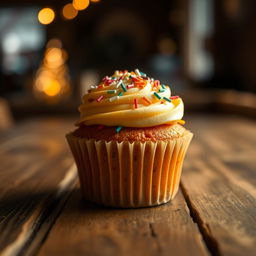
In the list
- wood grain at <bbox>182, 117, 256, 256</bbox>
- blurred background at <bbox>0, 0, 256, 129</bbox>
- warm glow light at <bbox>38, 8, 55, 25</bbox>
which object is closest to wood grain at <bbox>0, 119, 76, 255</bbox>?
wood grain at <bbox>182, 117, 256, 256</bbox>

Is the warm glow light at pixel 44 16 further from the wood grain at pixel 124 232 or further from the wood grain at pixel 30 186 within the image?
the wood grain at pixel 124 232

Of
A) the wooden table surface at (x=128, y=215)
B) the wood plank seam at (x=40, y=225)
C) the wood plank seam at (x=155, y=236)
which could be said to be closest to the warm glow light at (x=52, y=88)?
the wooden table surface at (x=128, y=215)

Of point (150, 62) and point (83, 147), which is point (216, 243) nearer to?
point (83, 147)

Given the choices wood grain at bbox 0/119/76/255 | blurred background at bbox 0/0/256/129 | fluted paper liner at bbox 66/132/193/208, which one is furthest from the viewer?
blurred background at bbox 0/0/256/129

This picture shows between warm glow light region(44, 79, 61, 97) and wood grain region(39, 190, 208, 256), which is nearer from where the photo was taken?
wood grain region(39, 190, 208, 256)

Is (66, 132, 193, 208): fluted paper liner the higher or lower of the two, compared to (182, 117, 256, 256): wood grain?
Answer: higher

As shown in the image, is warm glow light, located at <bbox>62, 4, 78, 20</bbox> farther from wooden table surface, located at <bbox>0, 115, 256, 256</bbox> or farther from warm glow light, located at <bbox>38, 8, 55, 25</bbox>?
wooden table surface, located at <bbox>0, 115, 256, 256</bbox>

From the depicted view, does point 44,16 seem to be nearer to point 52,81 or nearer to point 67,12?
point 67,12

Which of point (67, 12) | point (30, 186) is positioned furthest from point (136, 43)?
point (30, 186)

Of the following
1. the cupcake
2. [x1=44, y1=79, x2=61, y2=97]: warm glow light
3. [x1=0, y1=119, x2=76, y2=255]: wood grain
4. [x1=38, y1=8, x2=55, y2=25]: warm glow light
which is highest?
[x1=38, y1=8, x2=55, y2=25]: warm glow light

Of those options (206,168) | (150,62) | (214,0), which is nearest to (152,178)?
(206,168)
